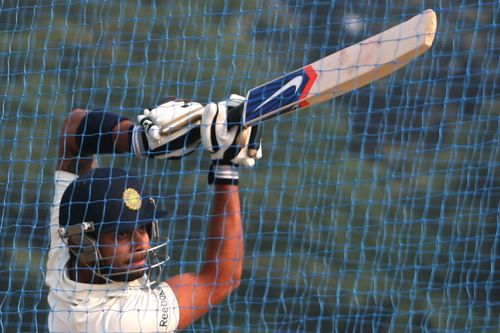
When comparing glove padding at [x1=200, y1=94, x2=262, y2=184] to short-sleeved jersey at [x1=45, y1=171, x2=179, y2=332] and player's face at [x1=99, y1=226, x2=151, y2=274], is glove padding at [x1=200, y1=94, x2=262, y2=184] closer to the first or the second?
player's face at [x1=99, y1=226, x2=151, y2=274]

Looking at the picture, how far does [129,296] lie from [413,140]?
2420 millimetres

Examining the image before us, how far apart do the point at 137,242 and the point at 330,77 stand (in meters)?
0.66

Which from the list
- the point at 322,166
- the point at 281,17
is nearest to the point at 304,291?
the point at 322,166

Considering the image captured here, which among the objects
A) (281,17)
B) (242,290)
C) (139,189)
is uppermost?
(281,17)

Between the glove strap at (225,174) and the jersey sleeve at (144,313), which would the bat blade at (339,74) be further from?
the jersey sleeve at (144,313)

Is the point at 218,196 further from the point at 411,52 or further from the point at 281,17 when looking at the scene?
the point at 281,17

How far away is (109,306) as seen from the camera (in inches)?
138

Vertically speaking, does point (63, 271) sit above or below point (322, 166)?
below

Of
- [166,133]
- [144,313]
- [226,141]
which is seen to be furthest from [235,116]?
[144,313]

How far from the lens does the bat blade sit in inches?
135

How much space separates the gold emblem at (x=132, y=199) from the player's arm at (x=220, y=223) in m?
0.19

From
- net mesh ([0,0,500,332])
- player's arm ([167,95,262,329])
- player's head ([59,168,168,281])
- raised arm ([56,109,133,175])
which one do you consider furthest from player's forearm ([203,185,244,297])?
net mesh ([0,0,500,332])

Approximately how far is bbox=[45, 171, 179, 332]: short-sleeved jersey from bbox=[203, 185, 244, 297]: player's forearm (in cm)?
14

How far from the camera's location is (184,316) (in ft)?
11.8
